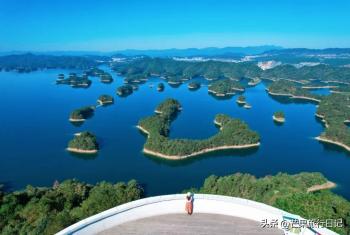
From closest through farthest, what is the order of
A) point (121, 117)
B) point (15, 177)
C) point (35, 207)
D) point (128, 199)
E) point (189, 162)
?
point (35, 207) < point (128, 199) < point (15, 177) < point (189, 162) < point (121, 117)

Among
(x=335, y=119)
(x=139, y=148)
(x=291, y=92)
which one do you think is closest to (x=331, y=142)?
(x=335, y=119)

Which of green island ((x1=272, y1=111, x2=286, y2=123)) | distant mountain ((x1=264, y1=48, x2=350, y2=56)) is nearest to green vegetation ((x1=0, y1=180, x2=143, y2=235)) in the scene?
green island ((x1=272, y1=111, x2=286, y2=123))

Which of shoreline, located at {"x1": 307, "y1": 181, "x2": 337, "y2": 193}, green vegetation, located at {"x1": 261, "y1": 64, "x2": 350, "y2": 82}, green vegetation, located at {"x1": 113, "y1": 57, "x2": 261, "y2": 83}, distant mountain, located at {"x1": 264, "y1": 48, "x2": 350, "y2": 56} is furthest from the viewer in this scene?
distant mountain, located at {"x1": 264, "y1": 48, "x2": 350, "y2": 56}

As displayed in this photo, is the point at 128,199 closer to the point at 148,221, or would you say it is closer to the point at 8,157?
the point at 148,221

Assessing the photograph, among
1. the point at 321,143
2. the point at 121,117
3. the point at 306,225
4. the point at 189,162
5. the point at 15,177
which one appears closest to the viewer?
the point at 306,225

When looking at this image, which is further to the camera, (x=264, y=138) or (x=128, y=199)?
(x=264, y=138)

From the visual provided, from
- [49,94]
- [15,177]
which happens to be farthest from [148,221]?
[49,94]

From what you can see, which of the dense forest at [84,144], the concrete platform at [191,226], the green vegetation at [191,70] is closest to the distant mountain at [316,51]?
the green vegetation at [191,70]

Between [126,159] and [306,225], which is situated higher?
[306,225]

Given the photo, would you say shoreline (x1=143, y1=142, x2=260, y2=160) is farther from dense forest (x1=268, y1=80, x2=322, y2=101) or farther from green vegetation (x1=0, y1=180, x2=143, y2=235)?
dense forest (x1=268, y1=80, x2=322, y2=101)
